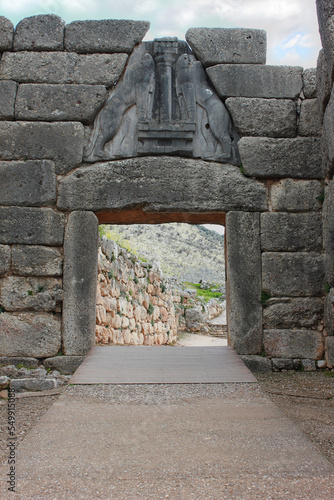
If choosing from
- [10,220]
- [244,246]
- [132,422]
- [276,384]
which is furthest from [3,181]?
[276,384]

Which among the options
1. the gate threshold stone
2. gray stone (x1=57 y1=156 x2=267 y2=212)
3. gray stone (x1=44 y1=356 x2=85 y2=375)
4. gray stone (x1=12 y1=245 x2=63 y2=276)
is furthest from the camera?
gray stone (x1=57 y1=156 x2=267 y2=212)

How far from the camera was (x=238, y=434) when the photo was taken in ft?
8.91

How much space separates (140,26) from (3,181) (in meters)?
2.37

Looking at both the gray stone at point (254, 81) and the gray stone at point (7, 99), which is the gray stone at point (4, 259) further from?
the gray stone at point (254, 81)

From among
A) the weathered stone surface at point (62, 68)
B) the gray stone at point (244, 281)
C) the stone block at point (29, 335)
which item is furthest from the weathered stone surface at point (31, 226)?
the gray stone at point (244, 281)

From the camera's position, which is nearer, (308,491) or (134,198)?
(308,491)

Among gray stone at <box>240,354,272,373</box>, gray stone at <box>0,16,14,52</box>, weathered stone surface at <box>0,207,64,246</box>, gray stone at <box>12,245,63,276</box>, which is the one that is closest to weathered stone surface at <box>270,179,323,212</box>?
gray stone at <box>240,354,272,373</box>

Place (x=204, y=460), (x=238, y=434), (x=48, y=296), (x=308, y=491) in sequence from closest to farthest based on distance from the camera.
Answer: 1. (x=308, y=491)
2. (x=204, y=460)
3. (x=238, y=434)
4. (x=48, y=296)

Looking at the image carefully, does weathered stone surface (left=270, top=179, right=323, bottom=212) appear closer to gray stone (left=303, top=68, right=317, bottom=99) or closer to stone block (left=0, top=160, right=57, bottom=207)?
gray stone (left=303, top=68, right=317, bottom=99)

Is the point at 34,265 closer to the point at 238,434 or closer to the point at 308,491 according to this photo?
the point at 238,434

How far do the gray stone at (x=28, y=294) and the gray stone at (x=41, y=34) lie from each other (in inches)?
106

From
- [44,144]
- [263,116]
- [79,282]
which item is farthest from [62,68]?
[79,282]

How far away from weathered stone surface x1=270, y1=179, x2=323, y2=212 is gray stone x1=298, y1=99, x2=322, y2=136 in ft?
1.97

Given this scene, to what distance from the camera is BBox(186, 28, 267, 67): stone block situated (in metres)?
5.25
